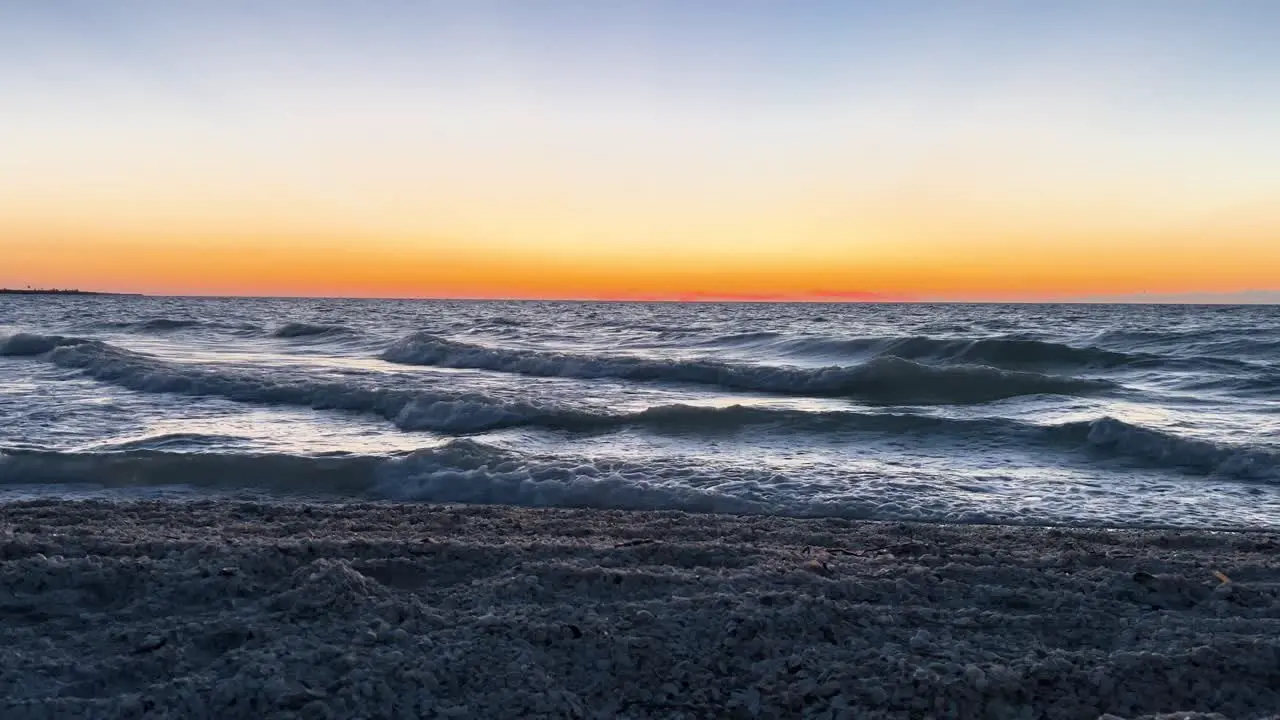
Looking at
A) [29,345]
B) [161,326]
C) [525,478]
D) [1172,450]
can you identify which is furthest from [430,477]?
[161,326]

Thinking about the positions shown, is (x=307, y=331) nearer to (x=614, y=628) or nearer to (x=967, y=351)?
(x=967, y=351)

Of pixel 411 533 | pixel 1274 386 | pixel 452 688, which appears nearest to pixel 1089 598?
pixel 452 688

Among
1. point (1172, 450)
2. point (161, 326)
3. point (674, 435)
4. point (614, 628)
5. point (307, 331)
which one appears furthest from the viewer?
point (161, 326)

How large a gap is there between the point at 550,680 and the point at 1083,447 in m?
8.52

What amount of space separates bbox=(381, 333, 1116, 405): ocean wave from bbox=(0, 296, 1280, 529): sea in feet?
0.23

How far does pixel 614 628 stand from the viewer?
334 cm

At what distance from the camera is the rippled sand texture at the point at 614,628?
2.81m

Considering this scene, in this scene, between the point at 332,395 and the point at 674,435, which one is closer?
the point at 674,435

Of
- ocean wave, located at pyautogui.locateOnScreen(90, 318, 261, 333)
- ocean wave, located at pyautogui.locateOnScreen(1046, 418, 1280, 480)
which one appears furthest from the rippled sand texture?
ocean wave, located at pyautogui.locateOnScreen(90, 318, 261, 333)

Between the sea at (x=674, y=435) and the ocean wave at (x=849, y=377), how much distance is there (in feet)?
0.23

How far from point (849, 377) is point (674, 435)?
7.59 m

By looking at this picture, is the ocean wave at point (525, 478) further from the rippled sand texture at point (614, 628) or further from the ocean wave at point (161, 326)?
the ocean wave at point (161, 326)

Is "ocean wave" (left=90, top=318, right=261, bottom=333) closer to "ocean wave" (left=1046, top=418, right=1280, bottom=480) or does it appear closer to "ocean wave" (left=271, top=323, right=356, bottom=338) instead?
"ocean wave" (left=271, top=323, right=356, bottom=338)

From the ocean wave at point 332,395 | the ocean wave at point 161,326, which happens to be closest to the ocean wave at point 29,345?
the ocean wave at point 332,395
